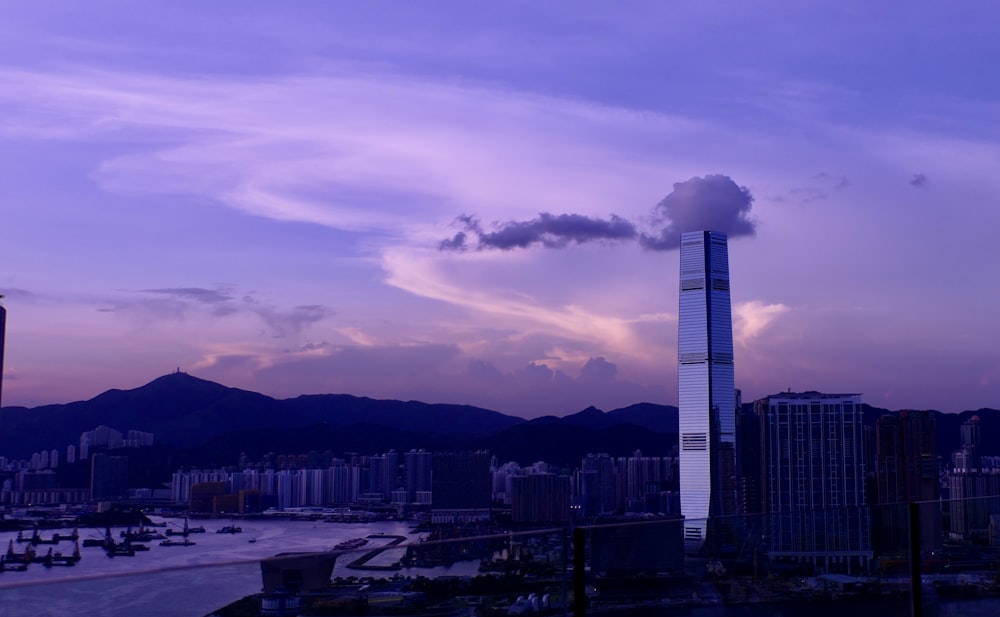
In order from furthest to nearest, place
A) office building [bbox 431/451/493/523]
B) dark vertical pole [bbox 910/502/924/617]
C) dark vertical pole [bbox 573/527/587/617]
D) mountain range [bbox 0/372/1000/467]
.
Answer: mountain range [bbox 0/372/1000/467]
office building [bbox 431/451/493/523]
dark vertical pole [bbox 910/502/924/617]
dark vertical pole [bbox 573/527/587/617]

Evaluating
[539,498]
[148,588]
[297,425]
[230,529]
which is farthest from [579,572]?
[297,425]

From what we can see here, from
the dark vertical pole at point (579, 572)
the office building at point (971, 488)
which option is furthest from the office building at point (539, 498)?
the dark vertical pole at point (579, 572)

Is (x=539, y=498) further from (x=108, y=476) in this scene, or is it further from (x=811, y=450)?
(x=811, y=450)

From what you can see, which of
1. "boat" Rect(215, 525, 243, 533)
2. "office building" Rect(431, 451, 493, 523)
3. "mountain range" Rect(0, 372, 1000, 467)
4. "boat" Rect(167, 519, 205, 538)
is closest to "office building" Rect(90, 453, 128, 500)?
"mountain range" Rect(0, 372, 1000, 467)

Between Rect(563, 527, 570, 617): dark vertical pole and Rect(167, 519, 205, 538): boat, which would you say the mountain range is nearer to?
Rect(167, 519, 205, 538): boat

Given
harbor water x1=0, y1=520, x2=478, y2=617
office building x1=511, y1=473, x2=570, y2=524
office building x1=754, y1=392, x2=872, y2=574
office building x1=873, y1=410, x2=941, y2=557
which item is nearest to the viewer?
harbor water x1=0, y1=520, x2=478, y2=617

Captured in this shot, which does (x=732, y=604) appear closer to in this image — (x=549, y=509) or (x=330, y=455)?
(x=549, y=509)

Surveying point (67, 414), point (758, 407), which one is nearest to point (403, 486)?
point (67, 414)

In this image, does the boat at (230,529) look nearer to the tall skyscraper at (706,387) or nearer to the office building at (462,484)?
the office building at (462,484)
